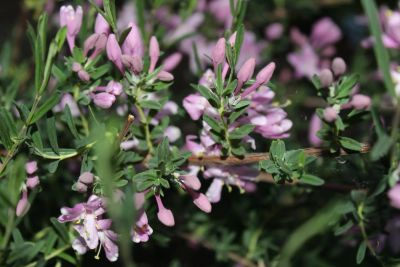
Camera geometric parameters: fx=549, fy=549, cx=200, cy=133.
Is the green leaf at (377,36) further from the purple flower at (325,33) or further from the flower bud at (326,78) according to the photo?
the purple flower at (325,33)

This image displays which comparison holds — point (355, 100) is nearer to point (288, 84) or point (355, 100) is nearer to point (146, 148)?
point (146, 148)

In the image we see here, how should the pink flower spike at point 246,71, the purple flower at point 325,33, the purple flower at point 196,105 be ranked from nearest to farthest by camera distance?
the pink flower spike at point 246,71 < the purple flower at point 196,105 < the purple flower at point 325,33

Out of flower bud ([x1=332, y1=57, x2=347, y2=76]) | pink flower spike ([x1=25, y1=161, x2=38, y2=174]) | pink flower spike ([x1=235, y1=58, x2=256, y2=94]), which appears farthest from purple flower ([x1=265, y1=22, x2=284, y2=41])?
pink flower spike ([x1=25, y1=161, x2=38, y2=174])

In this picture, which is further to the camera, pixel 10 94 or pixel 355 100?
pixel 10 94

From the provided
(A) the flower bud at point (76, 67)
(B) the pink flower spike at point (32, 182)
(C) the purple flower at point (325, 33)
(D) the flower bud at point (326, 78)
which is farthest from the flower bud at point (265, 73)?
(C) the purple flower at point (325, 33)

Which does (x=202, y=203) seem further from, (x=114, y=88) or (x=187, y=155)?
(x=114, y=88)

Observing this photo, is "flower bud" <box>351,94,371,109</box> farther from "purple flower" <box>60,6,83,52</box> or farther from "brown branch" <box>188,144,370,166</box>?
"purple flower" <box>60,6,83,52</box>

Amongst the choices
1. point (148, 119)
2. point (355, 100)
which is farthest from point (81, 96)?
point (355, 100)
